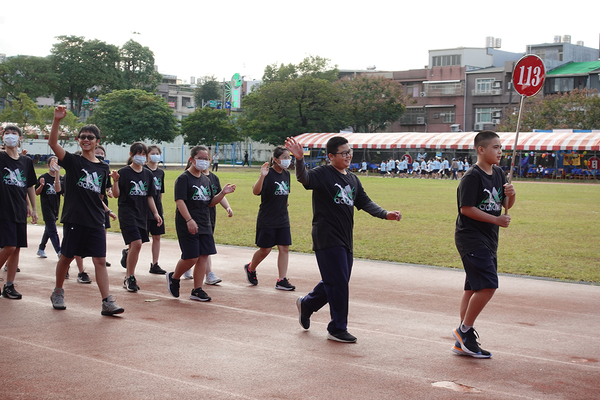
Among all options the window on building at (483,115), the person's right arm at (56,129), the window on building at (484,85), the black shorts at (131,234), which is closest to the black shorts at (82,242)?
the person's right arm at (56,129)

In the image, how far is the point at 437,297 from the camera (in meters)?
8.09

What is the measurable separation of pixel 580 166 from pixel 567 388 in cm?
4706

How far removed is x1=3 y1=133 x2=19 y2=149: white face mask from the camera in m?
7.31

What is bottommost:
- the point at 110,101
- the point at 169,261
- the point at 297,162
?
the point at 169,261

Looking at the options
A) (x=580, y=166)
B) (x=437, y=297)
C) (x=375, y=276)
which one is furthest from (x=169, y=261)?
(x=580, y=166)

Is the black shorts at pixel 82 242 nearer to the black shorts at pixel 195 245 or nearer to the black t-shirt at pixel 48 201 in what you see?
the black shorts at pixel 195 245

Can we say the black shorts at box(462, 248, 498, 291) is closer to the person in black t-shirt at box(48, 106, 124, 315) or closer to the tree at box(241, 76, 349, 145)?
the person in black t-shirt at box(48, 106, 124, 315)

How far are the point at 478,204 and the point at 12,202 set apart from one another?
5.27 metres

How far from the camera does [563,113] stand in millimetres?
55781

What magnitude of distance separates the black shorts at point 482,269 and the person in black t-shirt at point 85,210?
3599 millimetres

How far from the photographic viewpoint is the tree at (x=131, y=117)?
196 ft

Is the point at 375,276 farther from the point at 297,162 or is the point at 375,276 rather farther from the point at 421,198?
the point at 421,198

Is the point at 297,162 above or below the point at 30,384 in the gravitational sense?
above

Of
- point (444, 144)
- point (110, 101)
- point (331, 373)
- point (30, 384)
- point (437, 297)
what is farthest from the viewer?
point (110, 101)
